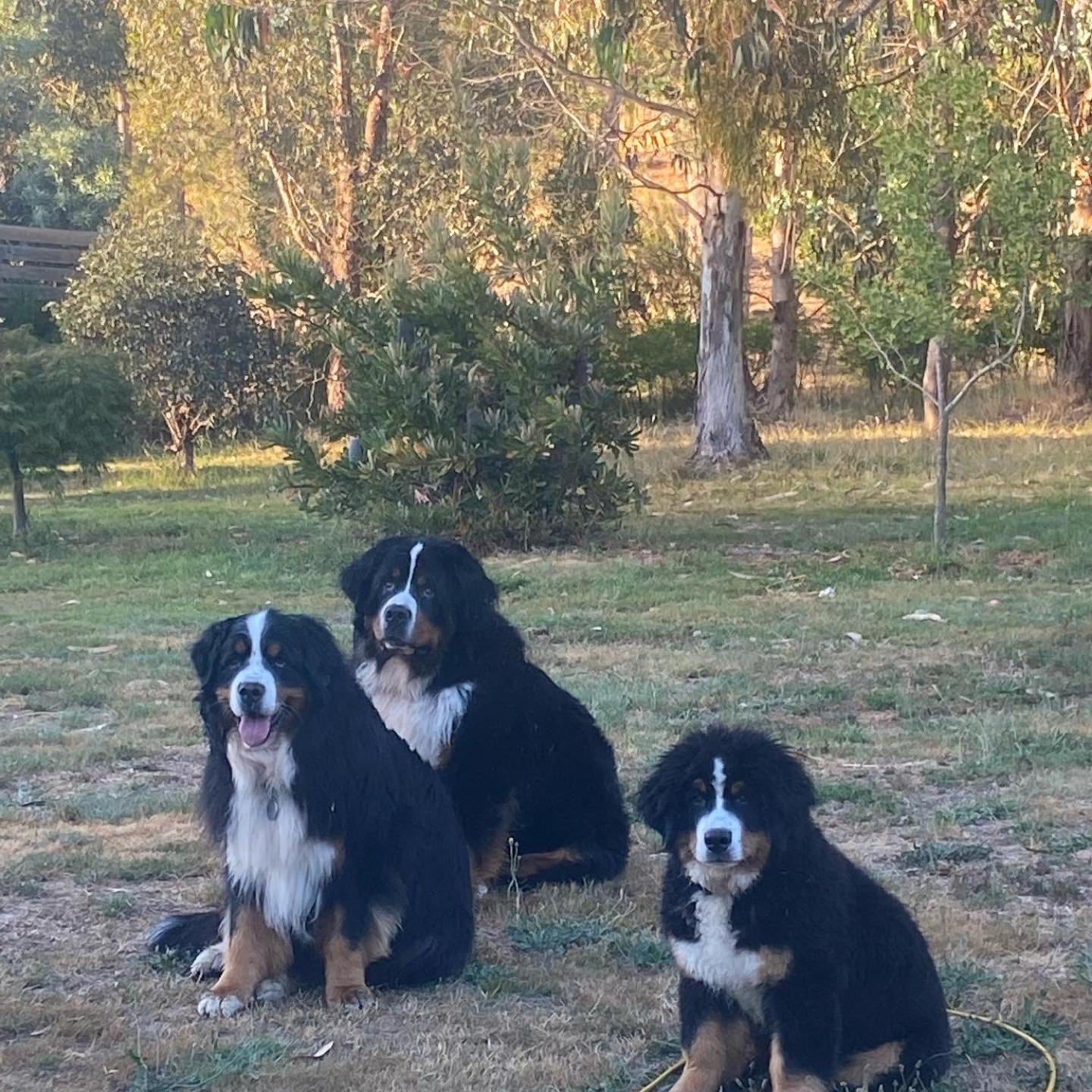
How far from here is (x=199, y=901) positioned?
700 centimetres

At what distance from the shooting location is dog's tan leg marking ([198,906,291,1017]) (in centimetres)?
566

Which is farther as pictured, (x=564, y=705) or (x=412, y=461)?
(x=412, y=461)

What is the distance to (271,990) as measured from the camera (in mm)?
5766

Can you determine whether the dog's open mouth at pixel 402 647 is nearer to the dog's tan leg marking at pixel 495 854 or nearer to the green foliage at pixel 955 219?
the dog's tan leg marking at pixel 495 854

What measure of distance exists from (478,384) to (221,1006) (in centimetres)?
1154

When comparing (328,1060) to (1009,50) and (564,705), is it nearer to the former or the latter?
(564,705)

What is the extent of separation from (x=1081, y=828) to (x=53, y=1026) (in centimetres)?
446

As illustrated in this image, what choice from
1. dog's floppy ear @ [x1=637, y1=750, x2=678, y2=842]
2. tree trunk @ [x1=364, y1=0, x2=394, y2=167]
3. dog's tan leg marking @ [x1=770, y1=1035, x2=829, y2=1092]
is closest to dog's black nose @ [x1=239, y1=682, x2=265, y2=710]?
dog's floppy ear @ [x1=637, y1=750, x2=678, y2=842]

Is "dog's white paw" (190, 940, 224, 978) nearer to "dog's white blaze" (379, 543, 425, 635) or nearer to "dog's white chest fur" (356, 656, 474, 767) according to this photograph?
"dog's white chest fur" (356, 656, 474, 767)

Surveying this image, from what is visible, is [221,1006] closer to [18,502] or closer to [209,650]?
[209,650]

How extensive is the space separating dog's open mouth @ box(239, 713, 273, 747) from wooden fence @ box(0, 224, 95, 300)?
97.1 ft

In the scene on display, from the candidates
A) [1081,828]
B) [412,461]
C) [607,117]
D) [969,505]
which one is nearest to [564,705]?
[1081,828]

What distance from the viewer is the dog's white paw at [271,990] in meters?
5.71

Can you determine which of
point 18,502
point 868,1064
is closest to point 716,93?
point 18,502
